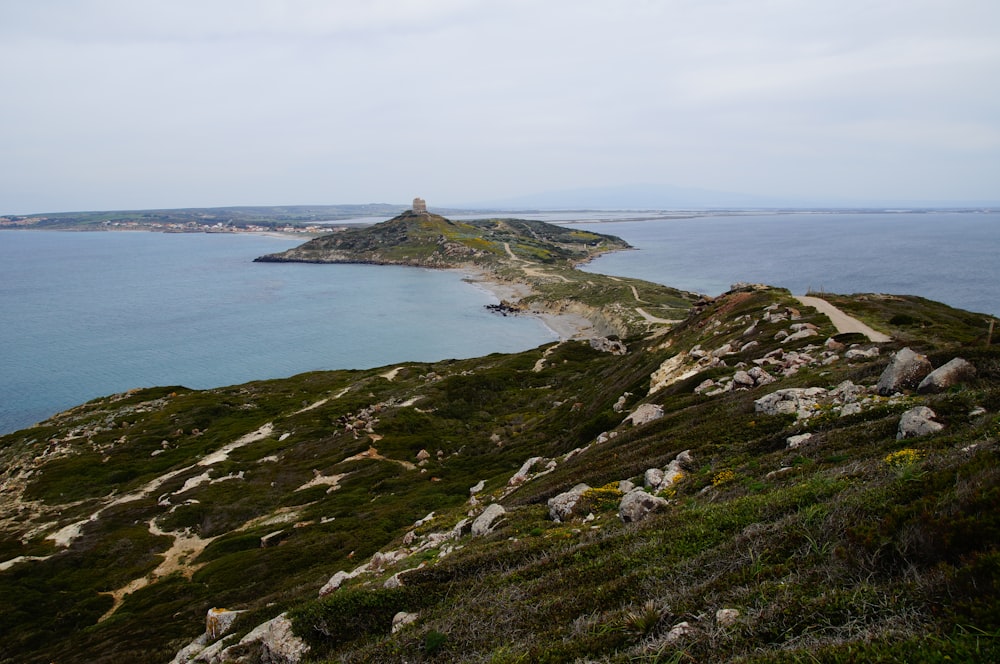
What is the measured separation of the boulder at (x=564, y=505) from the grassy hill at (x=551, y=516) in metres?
0.33

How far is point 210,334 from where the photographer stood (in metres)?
123

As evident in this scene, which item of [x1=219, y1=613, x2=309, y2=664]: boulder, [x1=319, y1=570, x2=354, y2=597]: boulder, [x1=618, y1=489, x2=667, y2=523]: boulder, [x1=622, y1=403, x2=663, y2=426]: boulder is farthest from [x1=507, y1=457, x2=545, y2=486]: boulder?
[x1=219, y1=613, x2=309, y2=664]: boulder

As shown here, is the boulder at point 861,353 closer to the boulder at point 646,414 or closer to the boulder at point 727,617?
the boulder at point 646,414

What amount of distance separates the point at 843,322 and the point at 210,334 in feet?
421

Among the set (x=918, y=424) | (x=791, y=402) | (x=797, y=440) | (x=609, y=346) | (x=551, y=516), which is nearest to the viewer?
(x=918, y=424)

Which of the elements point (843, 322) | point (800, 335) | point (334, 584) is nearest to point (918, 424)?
point (334, 584)

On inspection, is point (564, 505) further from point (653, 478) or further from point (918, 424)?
point (918, 424)

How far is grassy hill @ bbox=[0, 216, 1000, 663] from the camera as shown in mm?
8102

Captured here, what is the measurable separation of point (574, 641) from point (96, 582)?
40683 mm

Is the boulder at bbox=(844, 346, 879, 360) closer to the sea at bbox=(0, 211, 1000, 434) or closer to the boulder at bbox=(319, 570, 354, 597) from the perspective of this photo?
the boulder at bbox=(319, 570, 354, 597)

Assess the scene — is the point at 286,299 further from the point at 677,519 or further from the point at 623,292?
the point at 677,519

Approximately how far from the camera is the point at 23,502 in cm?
4928

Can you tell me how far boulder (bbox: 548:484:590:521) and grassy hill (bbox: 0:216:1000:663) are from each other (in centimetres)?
33

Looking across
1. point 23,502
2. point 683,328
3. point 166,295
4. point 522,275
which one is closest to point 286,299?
point 166,295
